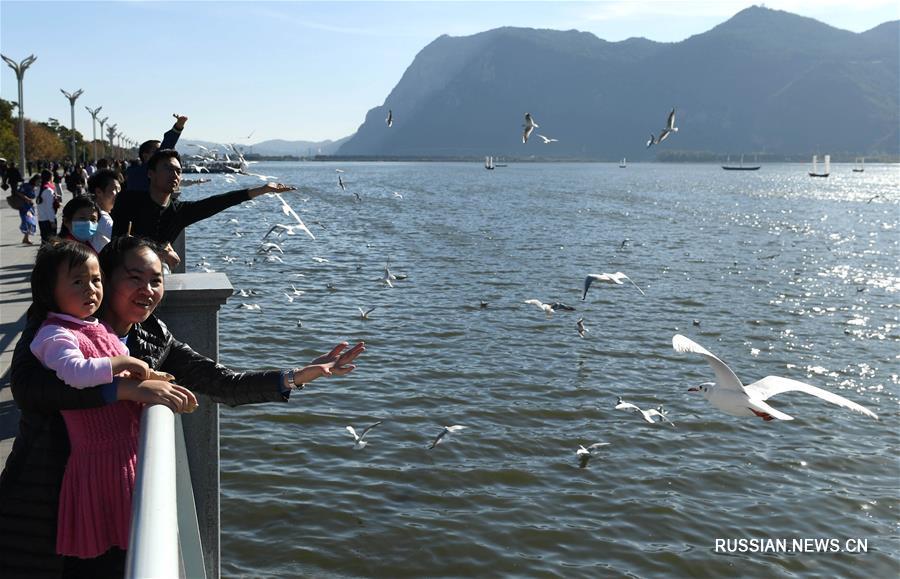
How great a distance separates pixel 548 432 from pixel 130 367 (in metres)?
8.07

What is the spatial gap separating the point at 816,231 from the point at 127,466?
44233 mm

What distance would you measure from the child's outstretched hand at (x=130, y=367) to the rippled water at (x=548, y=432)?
449 centimetres

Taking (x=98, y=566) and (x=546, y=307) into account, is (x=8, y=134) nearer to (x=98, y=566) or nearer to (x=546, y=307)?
(x=546, y=307)

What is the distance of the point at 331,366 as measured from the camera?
11.1 ft

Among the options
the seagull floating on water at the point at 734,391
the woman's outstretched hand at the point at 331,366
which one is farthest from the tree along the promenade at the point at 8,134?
the woman's outstretched hand at the point at 331,366

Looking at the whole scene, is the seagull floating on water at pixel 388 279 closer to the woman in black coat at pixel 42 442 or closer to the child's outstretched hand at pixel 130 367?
the woman in black coat at pixel 42 442

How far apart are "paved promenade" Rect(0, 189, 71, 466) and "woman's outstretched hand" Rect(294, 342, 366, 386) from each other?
3.31 m

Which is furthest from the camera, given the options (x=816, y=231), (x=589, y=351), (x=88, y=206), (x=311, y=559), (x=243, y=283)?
(x=816, y=231)

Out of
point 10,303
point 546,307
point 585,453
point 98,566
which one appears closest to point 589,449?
point 585,453

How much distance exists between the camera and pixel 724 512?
847cm

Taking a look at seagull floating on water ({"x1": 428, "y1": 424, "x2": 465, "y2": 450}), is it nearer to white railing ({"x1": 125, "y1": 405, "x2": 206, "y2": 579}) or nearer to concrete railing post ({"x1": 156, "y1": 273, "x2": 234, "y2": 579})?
concrete railing post ({"x1": 156, "y1": 273, "x2": 234, "y2": 579})

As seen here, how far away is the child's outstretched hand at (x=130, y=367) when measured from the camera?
2.67m

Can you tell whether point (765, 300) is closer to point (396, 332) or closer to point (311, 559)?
point (396, 332)

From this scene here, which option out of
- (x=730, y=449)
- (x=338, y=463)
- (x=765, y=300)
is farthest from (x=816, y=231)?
(x=338, y=463)
